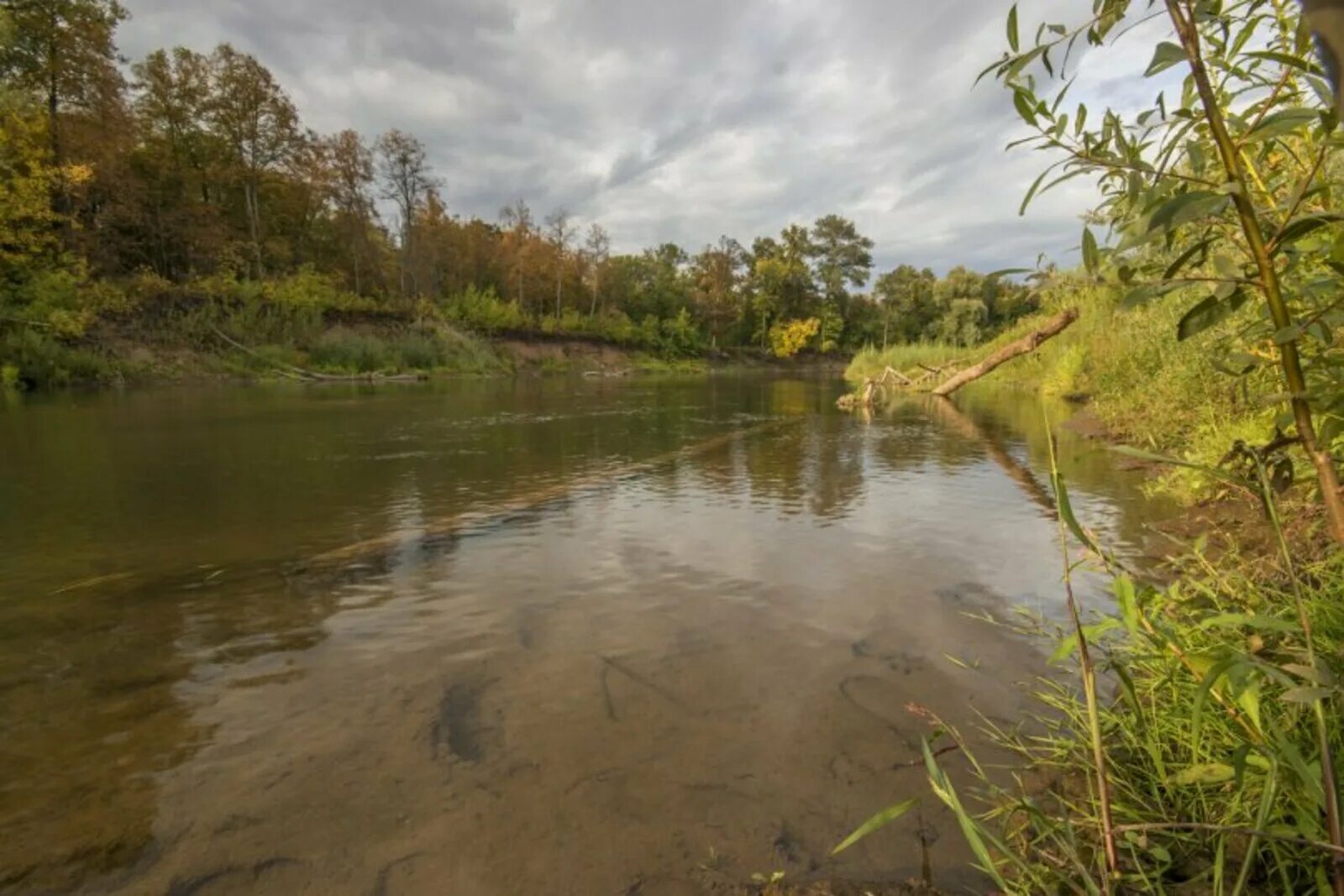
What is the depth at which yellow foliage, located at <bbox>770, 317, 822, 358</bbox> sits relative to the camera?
2945 inches

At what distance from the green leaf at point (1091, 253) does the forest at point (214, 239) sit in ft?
90.2

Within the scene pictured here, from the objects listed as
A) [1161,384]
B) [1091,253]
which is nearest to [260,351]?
[1161,384]

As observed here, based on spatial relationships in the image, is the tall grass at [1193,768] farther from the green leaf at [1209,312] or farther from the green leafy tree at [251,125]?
the green leafy tree at [251,125]

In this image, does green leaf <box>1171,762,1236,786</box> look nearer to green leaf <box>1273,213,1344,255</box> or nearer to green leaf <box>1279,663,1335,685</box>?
green leaf <box>1279,663,1335,685</box>

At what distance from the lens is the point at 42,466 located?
30.7 ft

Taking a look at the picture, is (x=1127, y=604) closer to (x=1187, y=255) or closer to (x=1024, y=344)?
(x=1187, y=255)

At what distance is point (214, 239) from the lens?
35219 mm

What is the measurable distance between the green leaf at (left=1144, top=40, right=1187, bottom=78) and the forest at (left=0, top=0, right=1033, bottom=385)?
27684 mm

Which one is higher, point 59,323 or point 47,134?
point 47,134

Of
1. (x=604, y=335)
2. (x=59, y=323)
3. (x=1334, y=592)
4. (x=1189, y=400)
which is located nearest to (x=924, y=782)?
(x=1334, y=592)

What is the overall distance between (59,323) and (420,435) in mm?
21539

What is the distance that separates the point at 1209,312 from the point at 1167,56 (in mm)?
Answer: 519

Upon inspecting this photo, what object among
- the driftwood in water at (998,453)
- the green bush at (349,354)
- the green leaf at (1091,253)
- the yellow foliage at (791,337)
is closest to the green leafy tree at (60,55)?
the green bush at (349,354)

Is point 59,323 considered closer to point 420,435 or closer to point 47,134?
point 47,134
